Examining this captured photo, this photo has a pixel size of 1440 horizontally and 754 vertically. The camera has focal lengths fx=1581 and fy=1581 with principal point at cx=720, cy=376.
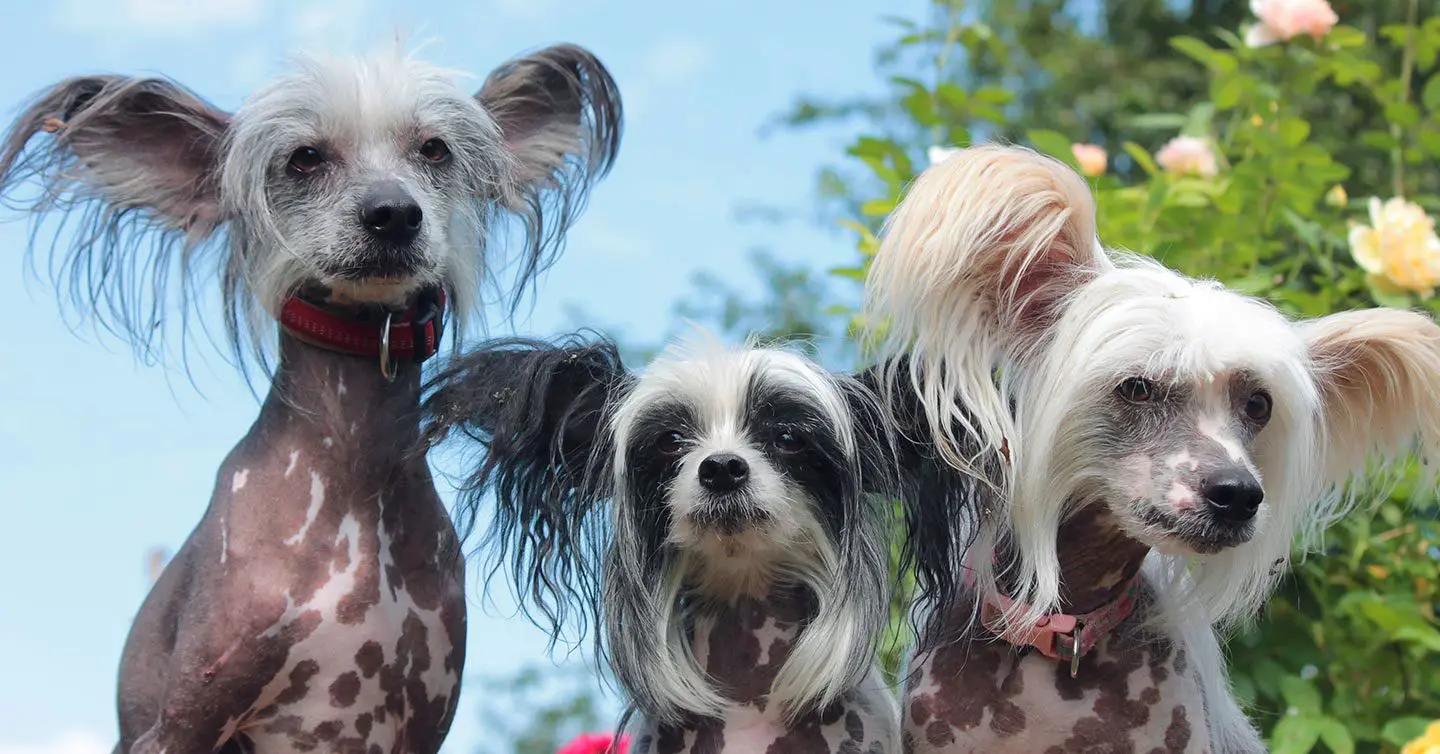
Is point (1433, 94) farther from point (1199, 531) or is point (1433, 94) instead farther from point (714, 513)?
point (714, 513)

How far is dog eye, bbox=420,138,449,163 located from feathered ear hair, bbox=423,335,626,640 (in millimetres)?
430

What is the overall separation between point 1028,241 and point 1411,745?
6.22 feet

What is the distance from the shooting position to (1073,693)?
104 inches

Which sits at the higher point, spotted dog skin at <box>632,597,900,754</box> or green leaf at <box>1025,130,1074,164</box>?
green leaf at <box>1025,130,1074,164</box>

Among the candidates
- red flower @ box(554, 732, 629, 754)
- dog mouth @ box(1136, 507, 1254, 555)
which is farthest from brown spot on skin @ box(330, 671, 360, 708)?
dog mouth @ box(1136, 507, 1254, 555)

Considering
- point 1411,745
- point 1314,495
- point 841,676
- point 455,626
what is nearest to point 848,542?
point 841,676

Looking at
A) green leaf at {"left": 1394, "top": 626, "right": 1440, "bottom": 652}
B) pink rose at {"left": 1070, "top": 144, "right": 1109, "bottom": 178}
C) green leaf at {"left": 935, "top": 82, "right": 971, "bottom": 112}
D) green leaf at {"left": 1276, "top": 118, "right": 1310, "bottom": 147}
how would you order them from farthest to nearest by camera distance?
pink rose at {"left": 1070, "top": 144, "right": 1109, "bottom": 178} < green leaf at {"left": 935, "top": 82, "right": 971, "bottom": 112} < green leaf at {"left": 1276, "top": 118, "right": 1310, "bottom": 147} < green leaf at {"left": 1394, "top": 626, "right": 1440, "bottom": 652}

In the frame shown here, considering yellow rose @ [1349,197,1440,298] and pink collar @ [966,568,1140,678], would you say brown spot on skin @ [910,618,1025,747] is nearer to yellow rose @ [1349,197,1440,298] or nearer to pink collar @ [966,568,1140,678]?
pink collar @ [966,568,1140,678]

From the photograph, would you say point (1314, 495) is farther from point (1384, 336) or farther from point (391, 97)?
point (391, 97)

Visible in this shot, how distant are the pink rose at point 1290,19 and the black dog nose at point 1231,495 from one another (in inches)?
101

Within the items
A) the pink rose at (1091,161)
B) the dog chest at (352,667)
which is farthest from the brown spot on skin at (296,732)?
the pink rose at (1091,161)

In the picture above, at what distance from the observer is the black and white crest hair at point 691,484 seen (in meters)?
2.53

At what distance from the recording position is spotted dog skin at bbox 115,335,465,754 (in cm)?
256

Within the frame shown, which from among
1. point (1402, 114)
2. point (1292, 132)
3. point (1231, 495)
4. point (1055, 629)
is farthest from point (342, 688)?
point (1402, 114)
